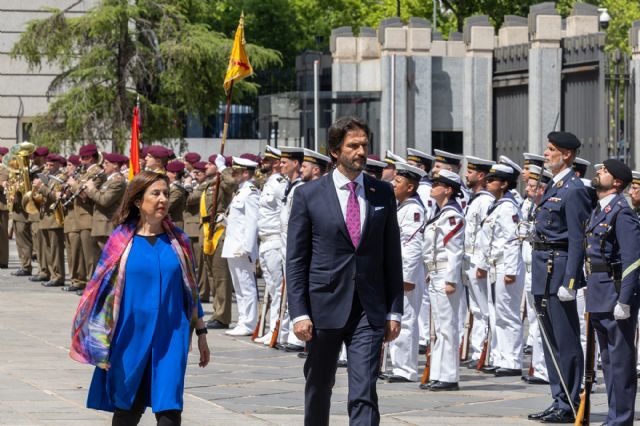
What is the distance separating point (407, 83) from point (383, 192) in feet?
57.7

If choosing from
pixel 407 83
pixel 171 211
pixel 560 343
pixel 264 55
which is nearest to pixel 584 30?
pixel 407 83

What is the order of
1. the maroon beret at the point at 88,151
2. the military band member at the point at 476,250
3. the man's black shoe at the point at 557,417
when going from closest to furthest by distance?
1. the man's black shoe at the point at 557,417
2. the military band member at the point at 476,250
3. the maroon beret at the point at 88,151

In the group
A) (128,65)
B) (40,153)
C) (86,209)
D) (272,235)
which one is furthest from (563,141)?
(128,65)

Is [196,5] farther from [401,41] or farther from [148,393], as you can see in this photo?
[148,393]

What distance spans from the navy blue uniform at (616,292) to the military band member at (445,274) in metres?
2.35

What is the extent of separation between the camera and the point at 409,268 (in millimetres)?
13414

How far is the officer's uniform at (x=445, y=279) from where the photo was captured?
12.9 meters

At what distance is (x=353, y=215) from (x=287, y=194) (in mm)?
6889

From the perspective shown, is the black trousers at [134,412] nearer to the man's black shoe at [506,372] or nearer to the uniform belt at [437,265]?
the uniform belt at [437,265]

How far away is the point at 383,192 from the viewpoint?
352 inches

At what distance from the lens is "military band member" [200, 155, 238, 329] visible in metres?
17.8

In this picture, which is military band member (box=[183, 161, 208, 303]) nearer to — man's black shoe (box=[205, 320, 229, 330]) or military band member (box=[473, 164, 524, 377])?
man's black shoe (box=[205, 320, 229, 330])

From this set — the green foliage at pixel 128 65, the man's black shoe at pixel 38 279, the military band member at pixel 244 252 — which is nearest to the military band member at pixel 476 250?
the military band member at pixel 244 252

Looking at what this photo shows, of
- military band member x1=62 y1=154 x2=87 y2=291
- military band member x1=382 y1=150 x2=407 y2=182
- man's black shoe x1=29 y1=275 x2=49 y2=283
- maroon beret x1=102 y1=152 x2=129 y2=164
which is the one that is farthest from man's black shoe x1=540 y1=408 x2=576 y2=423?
man's black shoe x1=29 y1=275 x2=49 y2=283
